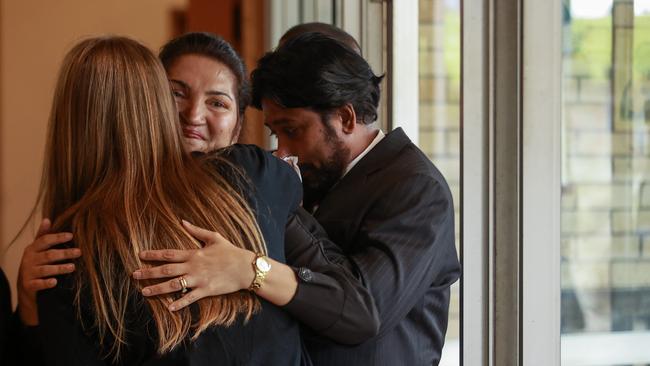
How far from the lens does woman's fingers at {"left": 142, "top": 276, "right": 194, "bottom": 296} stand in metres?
1.29

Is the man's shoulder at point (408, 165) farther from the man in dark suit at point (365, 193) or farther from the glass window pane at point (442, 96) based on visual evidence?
the glass window pane at point (442, 96)

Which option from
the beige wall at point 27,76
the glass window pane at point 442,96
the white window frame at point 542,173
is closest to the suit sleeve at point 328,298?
the white window frame at point 542,173

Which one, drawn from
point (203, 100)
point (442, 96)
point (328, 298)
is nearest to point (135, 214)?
point (328, 298)

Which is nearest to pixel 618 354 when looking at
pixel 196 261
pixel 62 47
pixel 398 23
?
pixel 196 261

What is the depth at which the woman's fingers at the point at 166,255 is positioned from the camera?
129 centimetres

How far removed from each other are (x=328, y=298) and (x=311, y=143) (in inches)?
18.0

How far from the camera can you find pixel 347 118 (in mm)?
1809

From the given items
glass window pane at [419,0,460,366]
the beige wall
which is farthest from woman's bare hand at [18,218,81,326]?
the beige wall

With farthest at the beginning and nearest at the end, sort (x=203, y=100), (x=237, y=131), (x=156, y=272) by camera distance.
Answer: (x=237, y=131)
(x=203, y=100)
(x=156, y=272)

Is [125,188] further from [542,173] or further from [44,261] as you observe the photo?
[542,173]

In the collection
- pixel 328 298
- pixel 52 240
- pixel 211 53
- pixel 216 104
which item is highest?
pixel 211 53

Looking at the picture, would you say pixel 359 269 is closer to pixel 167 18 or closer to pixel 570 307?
pixel 570 307

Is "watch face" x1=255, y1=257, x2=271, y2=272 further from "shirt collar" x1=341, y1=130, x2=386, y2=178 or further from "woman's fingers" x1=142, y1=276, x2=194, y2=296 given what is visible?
"shirt collar" x1=341, y1=130, x2=386, y2=178

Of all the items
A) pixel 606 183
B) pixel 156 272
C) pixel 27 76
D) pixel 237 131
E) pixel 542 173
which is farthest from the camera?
pixel 27 76
